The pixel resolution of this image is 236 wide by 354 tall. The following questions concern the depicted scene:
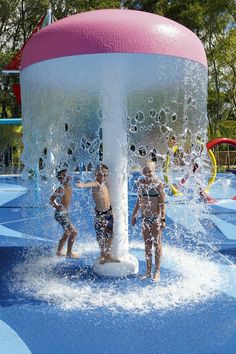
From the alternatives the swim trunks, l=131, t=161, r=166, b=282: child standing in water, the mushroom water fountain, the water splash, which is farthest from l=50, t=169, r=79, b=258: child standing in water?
l=131, t=161, r=166, b=282: child standing in water

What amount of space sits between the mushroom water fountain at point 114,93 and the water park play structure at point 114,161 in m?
0.01

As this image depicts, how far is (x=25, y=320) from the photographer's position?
411cm

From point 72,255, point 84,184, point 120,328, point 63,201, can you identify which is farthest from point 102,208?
point 120,328

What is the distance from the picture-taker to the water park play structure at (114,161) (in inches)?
152

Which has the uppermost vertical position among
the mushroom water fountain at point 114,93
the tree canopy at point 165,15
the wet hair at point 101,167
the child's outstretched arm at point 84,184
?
the tree canopy at point 165,15

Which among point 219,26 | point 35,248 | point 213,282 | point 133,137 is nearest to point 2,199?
point 35,248

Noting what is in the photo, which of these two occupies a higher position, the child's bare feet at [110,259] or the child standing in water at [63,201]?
the child standing in water at [63,201]

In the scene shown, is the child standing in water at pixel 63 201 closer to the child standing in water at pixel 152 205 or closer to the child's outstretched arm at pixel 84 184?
the child's outstretched arm at pixel 84 184

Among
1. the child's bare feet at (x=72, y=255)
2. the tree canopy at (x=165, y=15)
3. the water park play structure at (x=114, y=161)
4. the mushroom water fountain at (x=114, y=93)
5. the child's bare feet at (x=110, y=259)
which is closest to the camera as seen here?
the water park play structure at (x=114, y=161)

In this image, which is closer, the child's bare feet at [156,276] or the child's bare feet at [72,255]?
the child's bare feet at [156,276]

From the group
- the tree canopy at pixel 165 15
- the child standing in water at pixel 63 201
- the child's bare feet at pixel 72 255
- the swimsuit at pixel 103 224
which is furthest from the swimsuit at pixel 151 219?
the tree canopy at pixel 165 15

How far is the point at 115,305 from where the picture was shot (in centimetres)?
441

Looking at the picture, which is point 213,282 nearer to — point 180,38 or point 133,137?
point 133,137

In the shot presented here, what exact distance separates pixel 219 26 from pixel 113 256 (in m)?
22.7
